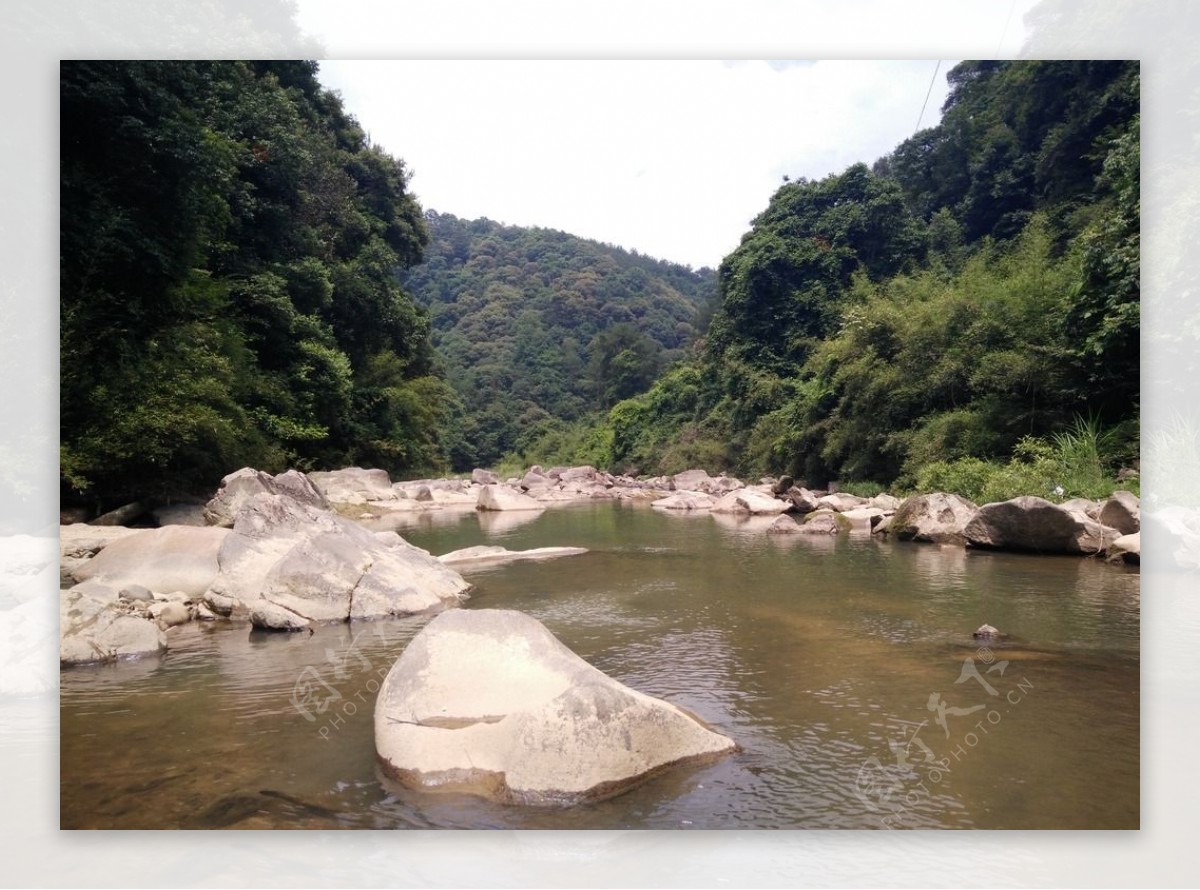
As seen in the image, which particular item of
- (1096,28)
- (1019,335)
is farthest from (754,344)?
(1096,28)

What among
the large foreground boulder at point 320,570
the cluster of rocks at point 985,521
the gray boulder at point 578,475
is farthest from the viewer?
the gray boulder at point 578,475

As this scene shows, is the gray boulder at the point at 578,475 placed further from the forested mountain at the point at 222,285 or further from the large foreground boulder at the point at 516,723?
the large foreground boulder at the point at 516,723

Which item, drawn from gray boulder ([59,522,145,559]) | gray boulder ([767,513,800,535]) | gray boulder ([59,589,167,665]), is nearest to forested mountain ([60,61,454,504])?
gray boulder ([59,522,145,559])

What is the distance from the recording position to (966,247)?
27891 mm

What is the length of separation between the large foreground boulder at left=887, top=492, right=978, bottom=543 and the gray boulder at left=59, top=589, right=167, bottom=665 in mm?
10551

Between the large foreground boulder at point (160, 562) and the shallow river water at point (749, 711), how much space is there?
83cm

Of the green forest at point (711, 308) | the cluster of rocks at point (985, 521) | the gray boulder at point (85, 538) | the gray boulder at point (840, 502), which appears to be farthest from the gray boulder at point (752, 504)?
the gray boulder at point (85, 538)

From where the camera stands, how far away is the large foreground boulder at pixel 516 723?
3.49 meters

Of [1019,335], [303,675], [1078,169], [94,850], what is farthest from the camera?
[1078,169]

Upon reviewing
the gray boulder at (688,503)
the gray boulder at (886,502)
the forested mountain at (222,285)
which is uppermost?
the forested mountain at (222,285)

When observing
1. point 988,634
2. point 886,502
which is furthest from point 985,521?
point 988,634

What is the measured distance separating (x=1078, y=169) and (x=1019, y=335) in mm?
10111

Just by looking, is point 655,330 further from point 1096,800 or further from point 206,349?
point 1096,800

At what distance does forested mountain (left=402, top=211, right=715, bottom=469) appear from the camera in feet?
178
